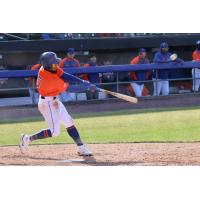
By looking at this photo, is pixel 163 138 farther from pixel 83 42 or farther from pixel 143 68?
pixel 83 42

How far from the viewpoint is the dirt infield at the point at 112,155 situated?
7.12 metres

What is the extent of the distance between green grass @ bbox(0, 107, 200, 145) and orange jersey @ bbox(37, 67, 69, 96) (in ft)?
6.90

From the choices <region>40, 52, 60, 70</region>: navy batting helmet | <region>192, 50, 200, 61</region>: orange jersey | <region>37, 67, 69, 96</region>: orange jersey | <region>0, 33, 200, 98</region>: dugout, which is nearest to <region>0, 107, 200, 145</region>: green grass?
<region>37, 67, 69, 96</region>: orange jersey

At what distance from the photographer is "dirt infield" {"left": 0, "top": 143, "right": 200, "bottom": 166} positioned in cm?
712

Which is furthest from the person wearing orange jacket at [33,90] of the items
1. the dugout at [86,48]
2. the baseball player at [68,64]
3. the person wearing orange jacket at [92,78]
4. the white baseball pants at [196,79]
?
the white baseball pants at [196,79]

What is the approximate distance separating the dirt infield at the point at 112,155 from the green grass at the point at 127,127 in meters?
0.67

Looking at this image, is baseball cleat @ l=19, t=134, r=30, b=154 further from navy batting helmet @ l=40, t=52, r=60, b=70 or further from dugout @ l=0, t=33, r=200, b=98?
dugout @ l=0, t=33, r=200, b=98

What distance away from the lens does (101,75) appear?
52.8ft

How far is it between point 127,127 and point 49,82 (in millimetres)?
3770

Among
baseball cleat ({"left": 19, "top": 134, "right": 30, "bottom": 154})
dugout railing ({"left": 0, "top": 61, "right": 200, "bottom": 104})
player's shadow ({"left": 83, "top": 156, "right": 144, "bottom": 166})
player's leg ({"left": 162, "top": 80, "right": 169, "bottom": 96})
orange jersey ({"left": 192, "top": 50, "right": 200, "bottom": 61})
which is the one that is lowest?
player's shadow ({"left": 83, "top": 156, "right": 144, "bottom": 166})

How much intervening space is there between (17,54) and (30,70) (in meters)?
1.44
